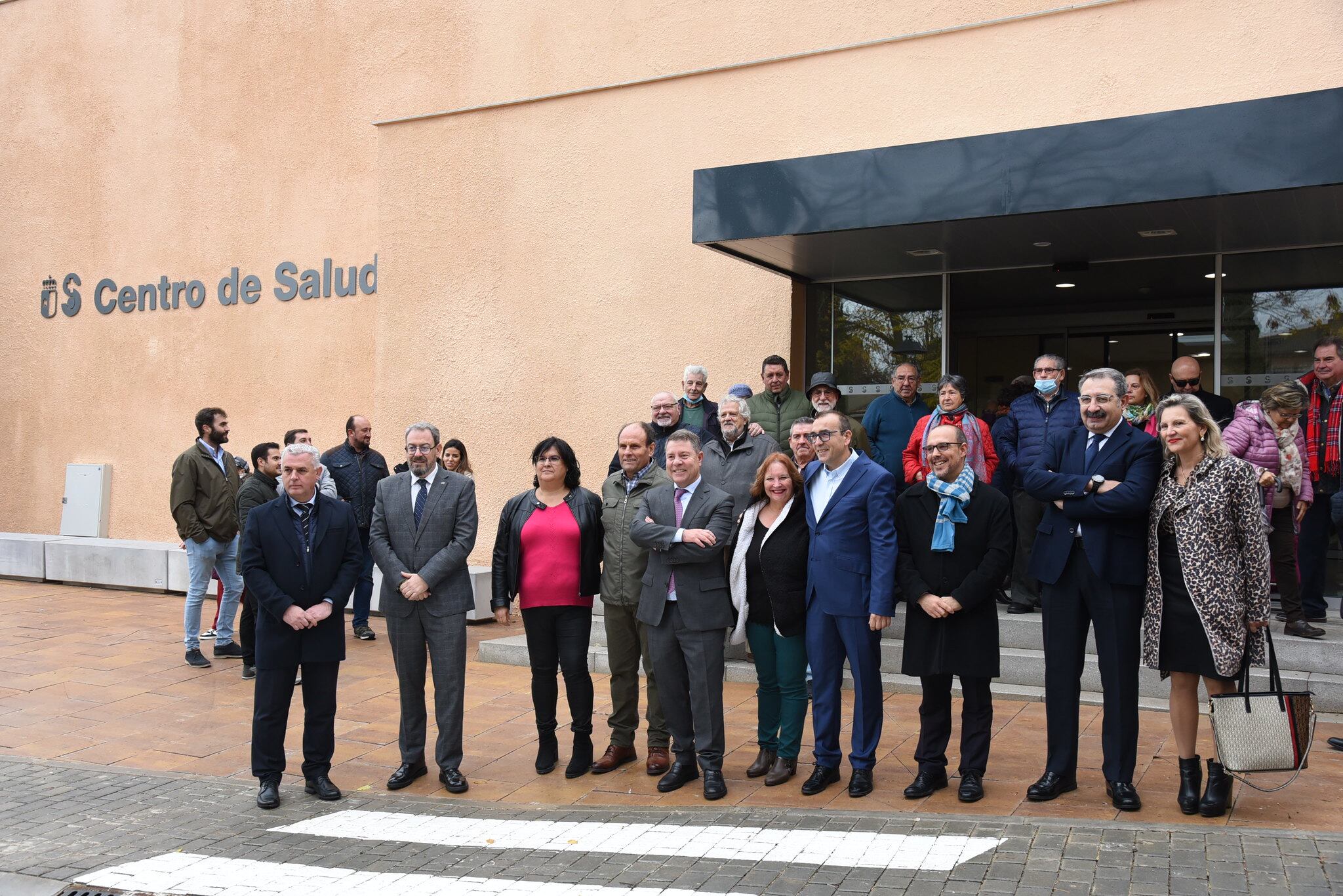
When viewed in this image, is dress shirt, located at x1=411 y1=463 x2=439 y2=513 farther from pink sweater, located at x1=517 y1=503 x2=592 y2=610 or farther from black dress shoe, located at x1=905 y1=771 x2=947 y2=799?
black dress shoe, located at x1=905 y1=771 x2=947 y2=799

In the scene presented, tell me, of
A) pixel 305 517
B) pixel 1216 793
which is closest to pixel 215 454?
pixel 305 517

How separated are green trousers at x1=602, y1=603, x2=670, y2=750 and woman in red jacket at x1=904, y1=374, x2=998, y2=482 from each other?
264 centimetres

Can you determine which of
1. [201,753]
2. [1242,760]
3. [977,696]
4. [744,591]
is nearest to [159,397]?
[201,753]

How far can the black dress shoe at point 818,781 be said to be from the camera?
19.6 ft

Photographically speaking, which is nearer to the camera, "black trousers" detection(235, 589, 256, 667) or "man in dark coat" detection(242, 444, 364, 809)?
"man in dark coat" detection(242, 444, 364, 809)

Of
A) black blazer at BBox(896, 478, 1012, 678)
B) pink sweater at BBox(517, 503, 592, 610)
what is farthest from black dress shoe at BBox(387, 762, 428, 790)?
black blazer at BBox(896, 478, 1012, 678)

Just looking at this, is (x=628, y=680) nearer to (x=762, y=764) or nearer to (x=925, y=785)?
(x=762, y=764)

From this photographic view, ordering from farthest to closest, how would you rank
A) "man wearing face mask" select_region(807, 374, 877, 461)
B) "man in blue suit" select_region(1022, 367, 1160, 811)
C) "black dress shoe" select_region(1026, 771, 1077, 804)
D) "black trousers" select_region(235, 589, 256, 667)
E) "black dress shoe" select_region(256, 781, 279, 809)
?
"black trousers" select_region(235, 589, 256, 667) < "man wearing face mask" select_region(807, 374, 877, 461) < "black dress shoe" select_region(256, 781, 279, 809) < "black dress shoe" select_region(1026, 771, 1077, 804) < "man in blue suit" select_region(1022, 367, 1160, 811)

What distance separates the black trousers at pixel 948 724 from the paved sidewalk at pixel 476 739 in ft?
0.62

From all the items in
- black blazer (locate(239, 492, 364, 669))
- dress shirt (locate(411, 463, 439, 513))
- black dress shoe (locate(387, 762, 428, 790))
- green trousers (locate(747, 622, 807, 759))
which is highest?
dress shirt (locate(411, 463, 439, 513))

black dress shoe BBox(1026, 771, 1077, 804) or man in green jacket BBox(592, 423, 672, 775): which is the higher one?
man in green jacket BBox(592, 423, 672, 775)

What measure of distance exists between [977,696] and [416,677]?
10.1 ft

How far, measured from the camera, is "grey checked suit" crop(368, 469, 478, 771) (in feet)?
21.1

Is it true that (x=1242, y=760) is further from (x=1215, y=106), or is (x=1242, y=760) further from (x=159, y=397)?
(x=159, y=397)
